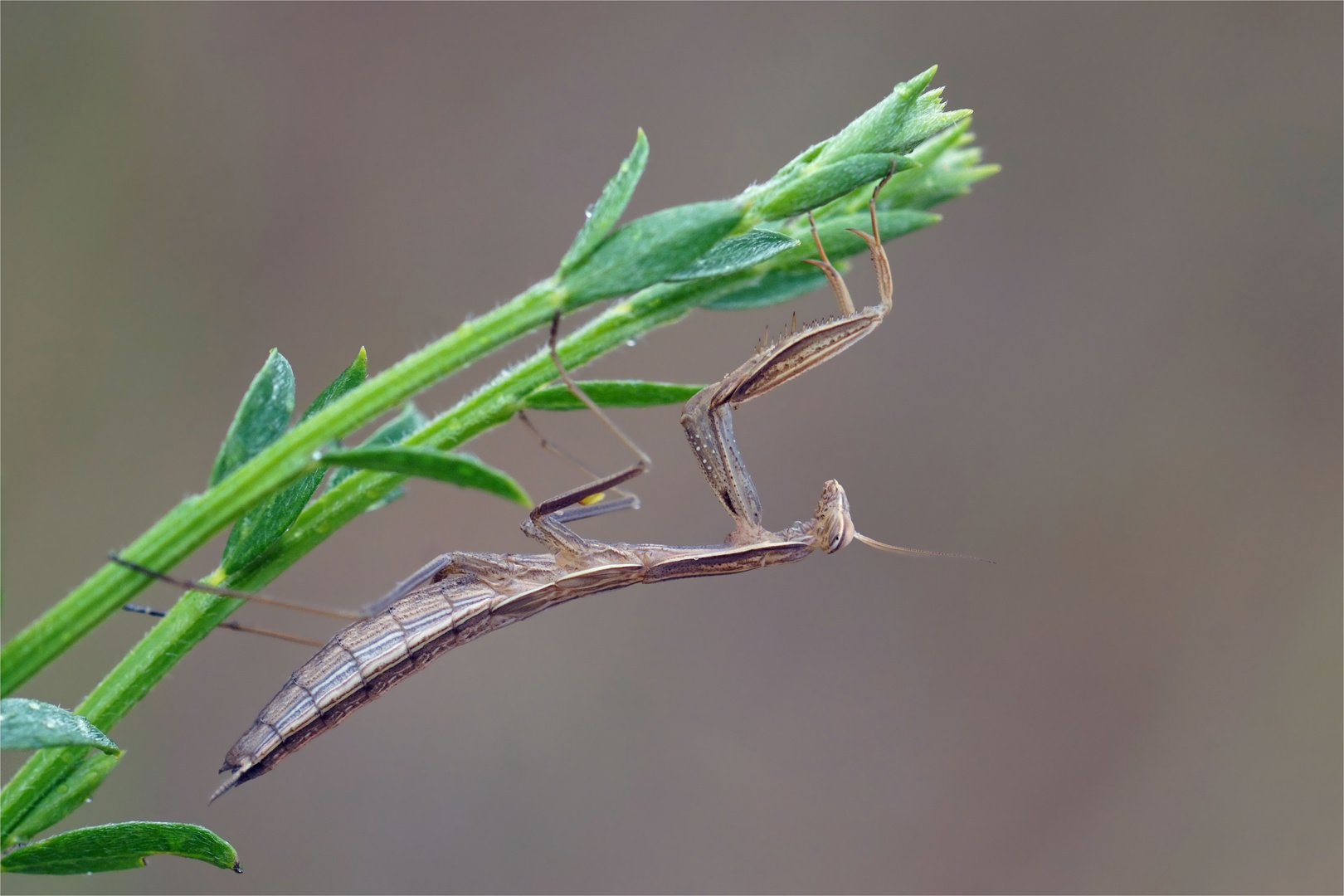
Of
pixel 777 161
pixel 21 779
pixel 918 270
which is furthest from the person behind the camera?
pixel 918 270

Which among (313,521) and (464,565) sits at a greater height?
(464,565)

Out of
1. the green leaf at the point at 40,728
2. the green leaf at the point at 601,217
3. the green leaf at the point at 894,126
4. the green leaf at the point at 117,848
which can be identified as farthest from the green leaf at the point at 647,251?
A: the green leaf at the point at 117,848

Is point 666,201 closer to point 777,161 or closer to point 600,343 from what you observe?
point 777,161

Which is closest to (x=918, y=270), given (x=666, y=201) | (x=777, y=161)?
(x=777, y=161)

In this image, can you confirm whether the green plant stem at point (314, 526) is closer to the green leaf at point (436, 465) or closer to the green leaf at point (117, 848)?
the green leaf at point (117, 848)

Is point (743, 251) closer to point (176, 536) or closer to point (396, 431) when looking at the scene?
point (396, 431)
